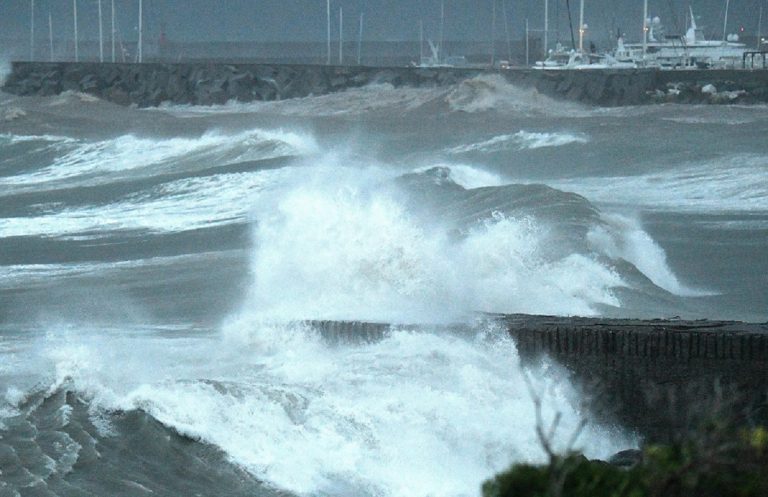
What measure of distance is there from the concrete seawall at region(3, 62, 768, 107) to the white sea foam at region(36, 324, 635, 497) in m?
31.8

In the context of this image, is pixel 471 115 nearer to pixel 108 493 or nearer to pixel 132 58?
pixel 132 58

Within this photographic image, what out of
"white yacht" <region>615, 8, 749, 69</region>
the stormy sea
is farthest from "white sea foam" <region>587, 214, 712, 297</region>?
"white yacht" <region>615, 8, 749, 69</region>

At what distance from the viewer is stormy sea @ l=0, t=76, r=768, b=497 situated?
6391mm

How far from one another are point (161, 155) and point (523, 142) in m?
7.90

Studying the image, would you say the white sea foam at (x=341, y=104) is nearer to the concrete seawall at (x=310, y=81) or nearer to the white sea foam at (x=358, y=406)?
the concrete seawall at (x=310, y=81)

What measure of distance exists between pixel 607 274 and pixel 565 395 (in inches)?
167

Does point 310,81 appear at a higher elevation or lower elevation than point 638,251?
lower

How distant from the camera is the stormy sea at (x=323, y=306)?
252 inches

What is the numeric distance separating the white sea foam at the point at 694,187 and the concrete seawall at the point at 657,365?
453 inches

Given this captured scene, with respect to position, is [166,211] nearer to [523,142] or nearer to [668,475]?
[523,142]

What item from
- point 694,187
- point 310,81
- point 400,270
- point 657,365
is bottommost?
point 694,187

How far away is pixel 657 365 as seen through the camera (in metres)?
6.68

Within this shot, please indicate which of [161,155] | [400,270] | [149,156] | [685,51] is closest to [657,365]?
[400,270]

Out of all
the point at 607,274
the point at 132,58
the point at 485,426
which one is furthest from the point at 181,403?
the point at 132,58
